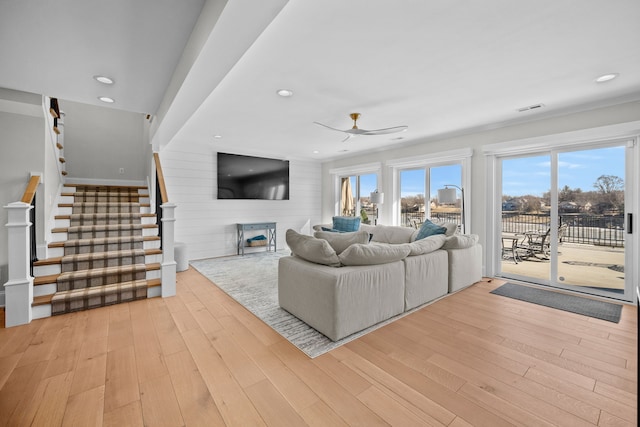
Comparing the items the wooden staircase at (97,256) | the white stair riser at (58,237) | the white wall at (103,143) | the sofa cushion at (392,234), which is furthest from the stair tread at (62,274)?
the sofa cushion at (392,234)

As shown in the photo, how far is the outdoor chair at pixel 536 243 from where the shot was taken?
4.00 meters

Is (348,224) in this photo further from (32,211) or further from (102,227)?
(32,211)

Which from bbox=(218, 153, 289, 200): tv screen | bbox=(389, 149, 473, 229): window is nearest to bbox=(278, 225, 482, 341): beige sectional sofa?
bbox=(389, 149, 473, 229): window

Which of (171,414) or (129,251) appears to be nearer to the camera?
(171,414)

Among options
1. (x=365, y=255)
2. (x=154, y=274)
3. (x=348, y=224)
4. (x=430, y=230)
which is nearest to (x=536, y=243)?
(x=430, y=230)

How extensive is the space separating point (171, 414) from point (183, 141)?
5022 mm

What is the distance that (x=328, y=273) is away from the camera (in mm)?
2357

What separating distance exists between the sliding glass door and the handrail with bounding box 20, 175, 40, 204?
616cm

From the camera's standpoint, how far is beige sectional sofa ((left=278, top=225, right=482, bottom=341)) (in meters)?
2.35

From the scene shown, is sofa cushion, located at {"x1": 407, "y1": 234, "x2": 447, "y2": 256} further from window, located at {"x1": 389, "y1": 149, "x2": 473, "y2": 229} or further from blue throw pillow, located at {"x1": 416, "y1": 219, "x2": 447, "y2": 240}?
window, located at {"x1": 389, "y1": 149, "x2": 473, "y2": 229}

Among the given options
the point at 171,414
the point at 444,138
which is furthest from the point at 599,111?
the point at 171,414

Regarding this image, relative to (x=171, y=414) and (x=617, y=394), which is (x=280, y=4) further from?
(x=617, y=394)

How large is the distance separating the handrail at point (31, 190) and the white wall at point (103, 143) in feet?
8.92

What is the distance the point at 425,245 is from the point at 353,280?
Answer: 1.27 metres
